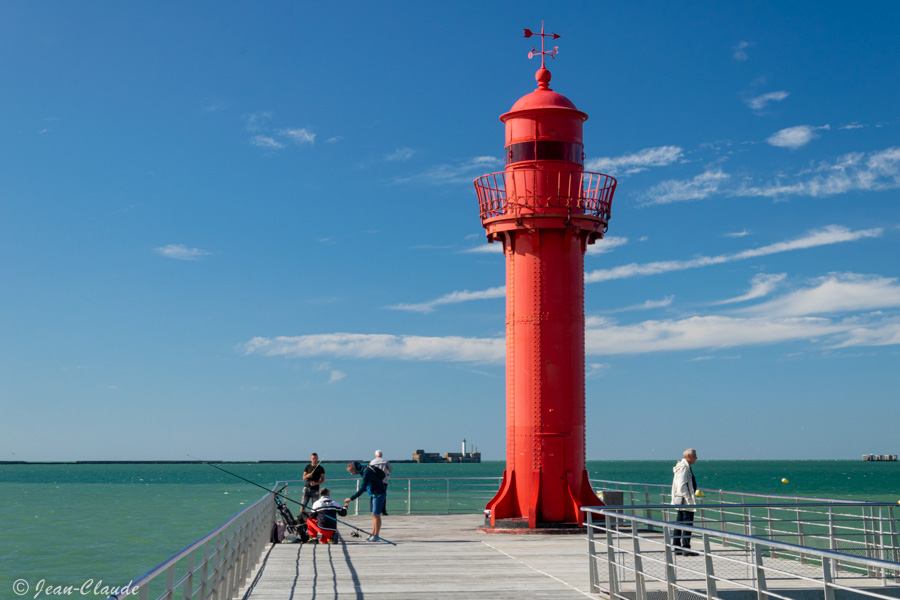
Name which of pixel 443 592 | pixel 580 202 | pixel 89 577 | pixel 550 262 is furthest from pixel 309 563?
pixel 89 577

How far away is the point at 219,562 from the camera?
32.6 feet

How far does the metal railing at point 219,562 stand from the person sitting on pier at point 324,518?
37.8 inches

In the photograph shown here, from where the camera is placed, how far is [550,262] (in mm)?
19031

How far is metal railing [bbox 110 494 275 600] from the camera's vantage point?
23.0ft

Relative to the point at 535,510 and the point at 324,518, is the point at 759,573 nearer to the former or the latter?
the point at 535,510

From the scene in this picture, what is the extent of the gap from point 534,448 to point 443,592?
700 centimetres

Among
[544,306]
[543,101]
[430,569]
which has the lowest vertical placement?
[430,569]

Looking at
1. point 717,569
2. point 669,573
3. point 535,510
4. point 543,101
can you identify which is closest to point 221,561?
point 669,573

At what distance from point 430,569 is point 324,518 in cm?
435

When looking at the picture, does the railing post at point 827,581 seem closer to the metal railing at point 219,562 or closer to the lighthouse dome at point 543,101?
the metal railing at point 219,562

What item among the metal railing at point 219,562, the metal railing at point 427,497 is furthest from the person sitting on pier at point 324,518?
the metal railing at point 427,497

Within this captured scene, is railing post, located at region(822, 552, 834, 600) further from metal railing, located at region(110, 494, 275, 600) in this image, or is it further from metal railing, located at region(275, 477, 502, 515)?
metal railing, located at region(275, 477, 502, 515)

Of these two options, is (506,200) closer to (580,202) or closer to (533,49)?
(580,202)

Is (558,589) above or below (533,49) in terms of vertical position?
below
